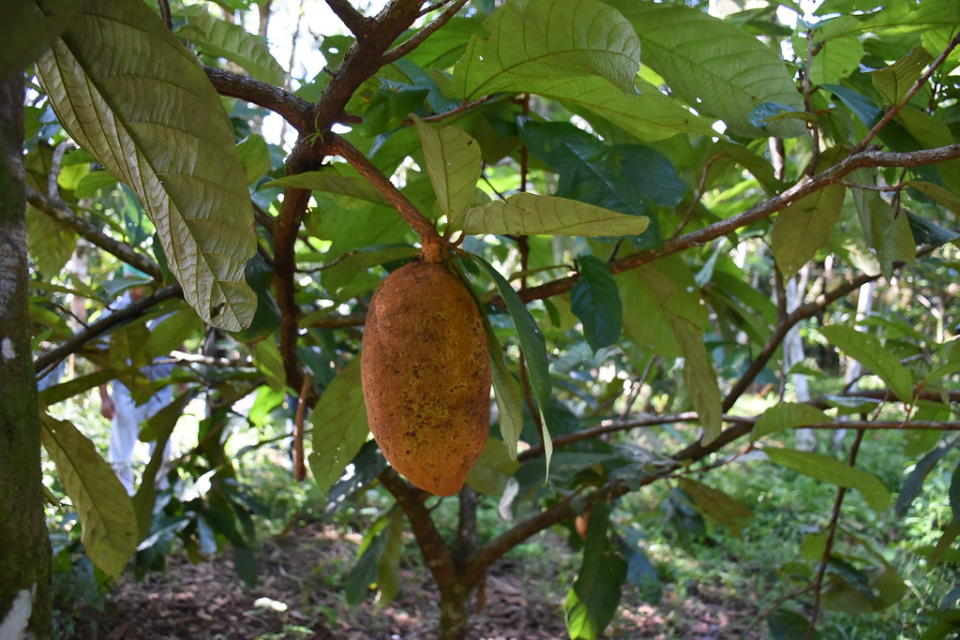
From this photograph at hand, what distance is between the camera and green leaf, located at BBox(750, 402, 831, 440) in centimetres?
119

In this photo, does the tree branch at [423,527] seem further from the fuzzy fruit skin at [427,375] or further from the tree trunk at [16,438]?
the tree trunk at [16,438]

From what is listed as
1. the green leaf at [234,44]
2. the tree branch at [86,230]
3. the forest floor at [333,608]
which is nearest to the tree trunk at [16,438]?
the green leaf at [234,44]

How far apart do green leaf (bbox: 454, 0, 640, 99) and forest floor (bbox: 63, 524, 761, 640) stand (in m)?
1.97

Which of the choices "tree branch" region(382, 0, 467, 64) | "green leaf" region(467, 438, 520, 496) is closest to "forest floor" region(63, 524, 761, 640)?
"green leaf" region(467, 438, 520, 496)

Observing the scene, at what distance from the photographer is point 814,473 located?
1.31m

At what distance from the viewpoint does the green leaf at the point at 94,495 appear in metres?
0.95

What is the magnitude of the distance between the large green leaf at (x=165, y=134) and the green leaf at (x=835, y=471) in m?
1.02

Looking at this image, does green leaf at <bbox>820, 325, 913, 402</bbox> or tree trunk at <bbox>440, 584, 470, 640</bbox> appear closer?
green leaf at <bbox>820, 325, 913, 402</bbox>

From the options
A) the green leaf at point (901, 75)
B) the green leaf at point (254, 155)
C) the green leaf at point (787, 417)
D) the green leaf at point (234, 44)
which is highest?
the green leaf at point (234, 44)

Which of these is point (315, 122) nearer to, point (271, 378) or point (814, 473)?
point (271, 378)

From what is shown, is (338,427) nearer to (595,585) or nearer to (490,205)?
(490,205)

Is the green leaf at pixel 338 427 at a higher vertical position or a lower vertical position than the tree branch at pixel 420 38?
lower

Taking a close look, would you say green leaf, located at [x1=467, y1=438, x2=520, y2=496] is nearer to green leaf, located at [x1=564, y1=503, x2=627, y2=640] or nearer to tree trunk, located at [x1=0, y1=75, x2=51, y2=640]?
green leaf, located at [x1=564, y1=503, x2=627, y2=640]

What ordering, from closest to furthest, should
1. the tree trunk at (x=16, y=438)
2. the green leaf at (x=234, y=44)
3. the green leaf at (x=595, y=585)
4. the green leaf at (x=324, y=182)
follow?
the tree trunk at (x=16, y=438) < the green leaf at (x=324, y=182) < the green leaf at (x=234, y=44) < the green leaf at (x=595, y=585)
